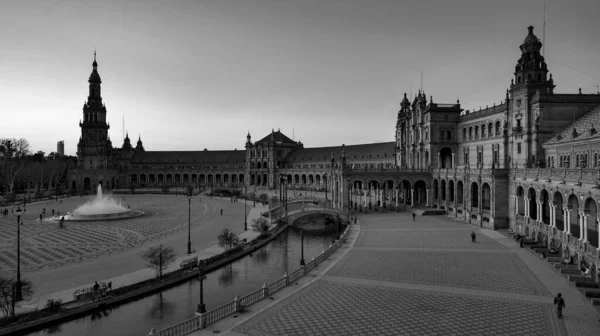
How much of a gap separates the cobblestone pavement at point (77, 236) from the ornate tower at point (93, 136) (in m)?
61.3

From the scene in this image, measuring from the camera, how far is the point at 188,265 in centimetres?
3462

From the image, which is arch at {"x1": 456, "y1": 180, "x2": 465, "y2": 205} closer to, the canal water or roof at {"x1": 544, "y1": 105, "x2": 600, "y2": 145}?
roof at {"x1": 544, "y1": 105, "x2": 600, "y2": 145}

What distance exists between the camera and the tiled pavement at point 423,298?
20656 mm

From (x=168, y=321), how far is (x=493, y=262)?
85.8ft

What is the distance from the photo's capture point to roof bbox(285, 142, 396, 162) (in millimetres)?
110850

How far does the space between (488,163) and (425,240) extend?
30.8 metres

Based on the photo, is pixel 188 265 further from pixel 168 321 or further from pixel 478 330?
pixel 478 330

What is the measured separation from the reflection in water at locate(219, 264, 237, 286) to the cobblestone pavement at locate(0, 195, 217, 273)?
41.7 feet

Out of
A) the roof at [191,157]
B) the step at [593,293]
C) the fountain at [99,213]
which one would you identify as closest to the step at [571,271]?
the step at [593,293]

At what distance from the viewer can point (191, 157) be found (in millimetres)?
150125

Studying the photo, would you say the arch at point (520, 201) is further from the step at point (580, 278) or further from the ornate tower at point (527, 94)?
the step at point (580, 278)

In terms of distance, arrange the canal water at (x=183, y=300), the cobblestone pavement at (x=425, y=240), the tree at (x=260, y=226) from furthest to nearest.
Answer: the tree at (x=260, y=226)
the cobblestone pavement at (x=425, y=240)
the canal water at (x=183, y=300)

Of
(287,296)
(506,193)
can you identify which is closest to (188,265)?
(287,296)

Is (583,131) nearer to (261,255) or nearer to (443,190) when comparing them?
(443,190)
